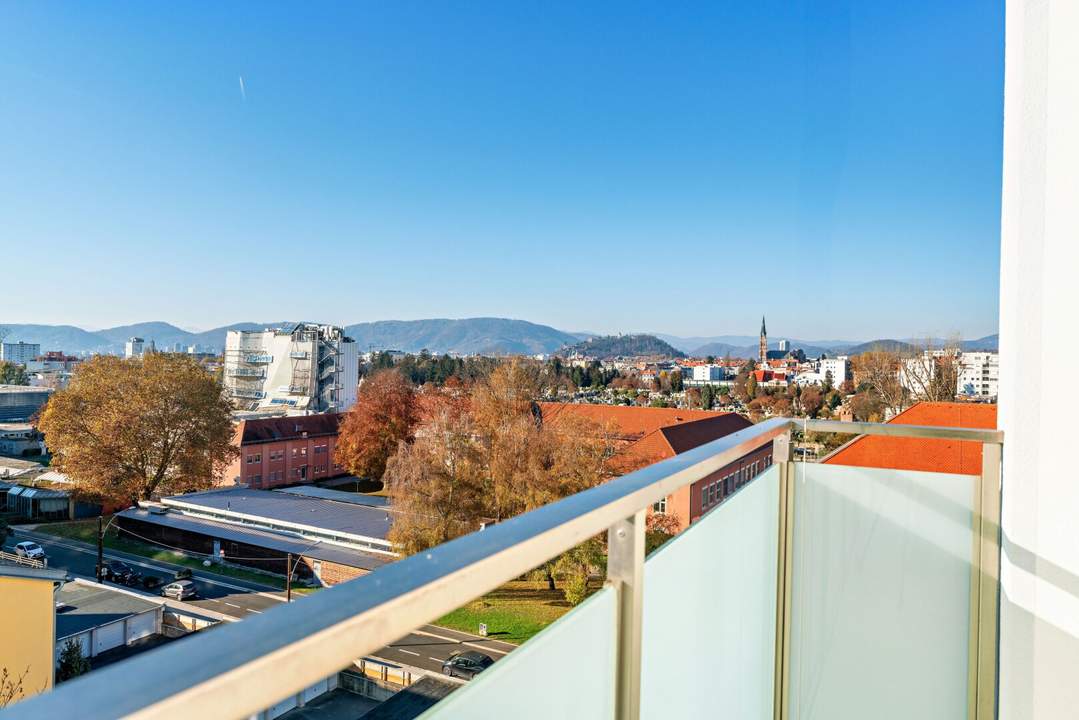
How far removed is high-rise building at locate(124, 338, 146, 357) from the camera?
19.8 metres

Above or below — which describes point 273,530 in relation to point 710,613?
below

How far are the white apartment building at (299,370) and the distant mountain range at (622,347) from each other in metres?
10.5

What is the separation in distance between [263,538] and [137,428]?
22.5 feet

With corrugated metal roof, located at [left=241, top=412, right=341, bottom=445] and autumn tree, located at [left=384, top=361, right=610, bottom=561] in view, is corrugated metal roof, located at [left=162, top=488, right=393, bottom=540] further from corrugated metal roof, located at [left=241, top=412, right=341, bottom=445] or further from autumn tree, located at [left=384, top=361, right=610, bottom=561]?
corrugated metal roof, located at [left=241, top=412, right=341, bottom=445]

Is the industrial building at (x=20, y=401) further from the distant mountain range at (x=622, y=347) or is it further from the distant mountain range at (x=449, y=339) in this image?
the distant mountain range at (x=622, y=347)


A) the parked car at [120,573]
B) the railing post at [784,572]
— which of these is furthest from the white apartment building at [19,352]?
the railing post at [784,572]

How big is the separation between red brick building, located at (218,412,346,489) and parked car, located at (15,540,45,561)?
9.54 m

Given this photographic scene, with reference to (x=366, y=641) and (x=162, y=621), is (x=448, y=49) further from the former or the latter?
(x=366, y=641)

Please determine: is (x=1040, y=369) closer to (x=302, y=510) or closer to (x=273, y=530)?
(x=273, y=530)

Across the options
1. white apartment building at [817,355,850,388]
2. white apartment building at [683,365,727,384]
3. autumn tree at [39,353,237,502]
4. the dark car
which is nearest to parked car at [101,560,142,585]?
autumn tree at [39,353,237,502]

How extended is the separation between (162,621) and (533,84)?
56.0 feet

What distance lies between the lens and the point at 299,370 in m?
29.1

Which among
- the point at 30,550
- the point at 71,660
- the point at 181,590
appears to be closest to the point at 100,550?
the point at 30,550

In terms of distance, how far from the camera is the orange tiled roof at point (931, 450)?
5.51 ft
